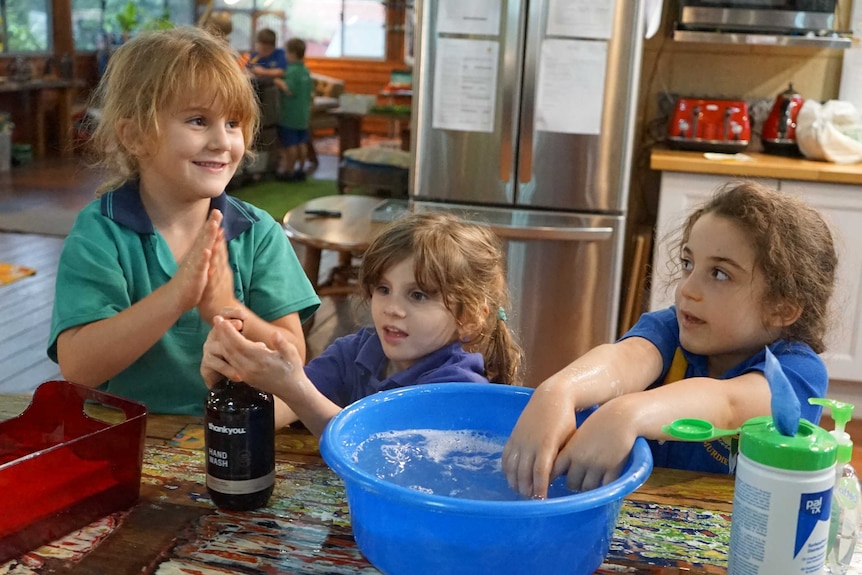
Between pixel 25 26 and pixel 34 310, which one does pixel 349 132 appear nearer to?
pixel 25 26

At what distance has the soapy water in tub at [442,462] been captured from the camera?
892mm

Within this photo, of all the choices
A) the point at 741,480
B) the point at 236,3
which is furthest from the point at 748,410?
the point at 236,3

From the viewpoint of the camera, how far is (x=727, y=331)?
45.1 inches

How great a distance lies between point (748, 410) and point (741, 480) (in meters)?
0.31

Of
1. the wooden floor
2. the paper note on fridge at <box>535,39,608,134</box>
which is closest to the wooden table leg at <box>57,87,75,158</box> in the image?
the wooden floor

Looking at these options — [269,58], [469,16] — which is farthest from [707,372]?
[269,58]

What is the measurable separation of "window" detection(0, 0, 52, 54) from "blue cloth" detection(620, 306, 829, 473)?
9.22 m

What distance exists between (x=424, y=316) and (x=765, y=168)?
225 cm

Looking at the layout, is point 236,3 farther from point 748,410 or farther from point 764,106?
point 748,410

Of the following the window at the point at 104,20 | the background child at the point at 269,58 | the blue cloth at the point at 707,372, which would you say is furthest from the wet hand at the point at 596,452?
the window at the point at 104,20

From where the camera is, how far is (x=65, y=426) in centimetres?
105

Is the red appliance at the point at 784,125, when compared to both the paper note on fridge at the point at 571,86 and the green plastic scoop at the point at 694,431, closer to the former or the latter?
the paper note on fridge at the point at 571,86

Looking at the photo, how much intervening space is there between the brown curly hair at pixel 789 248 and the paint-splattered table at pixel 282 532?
0.25 meters

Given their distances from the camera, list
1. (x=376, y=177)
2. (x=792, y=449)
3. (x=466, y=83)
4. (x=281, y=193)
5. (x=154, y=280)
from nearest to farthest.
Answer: (x=792, y=449) < (x=154, y=280) < (x=466, y=83) < (x=376, y=177) < (x=281, y=193)
